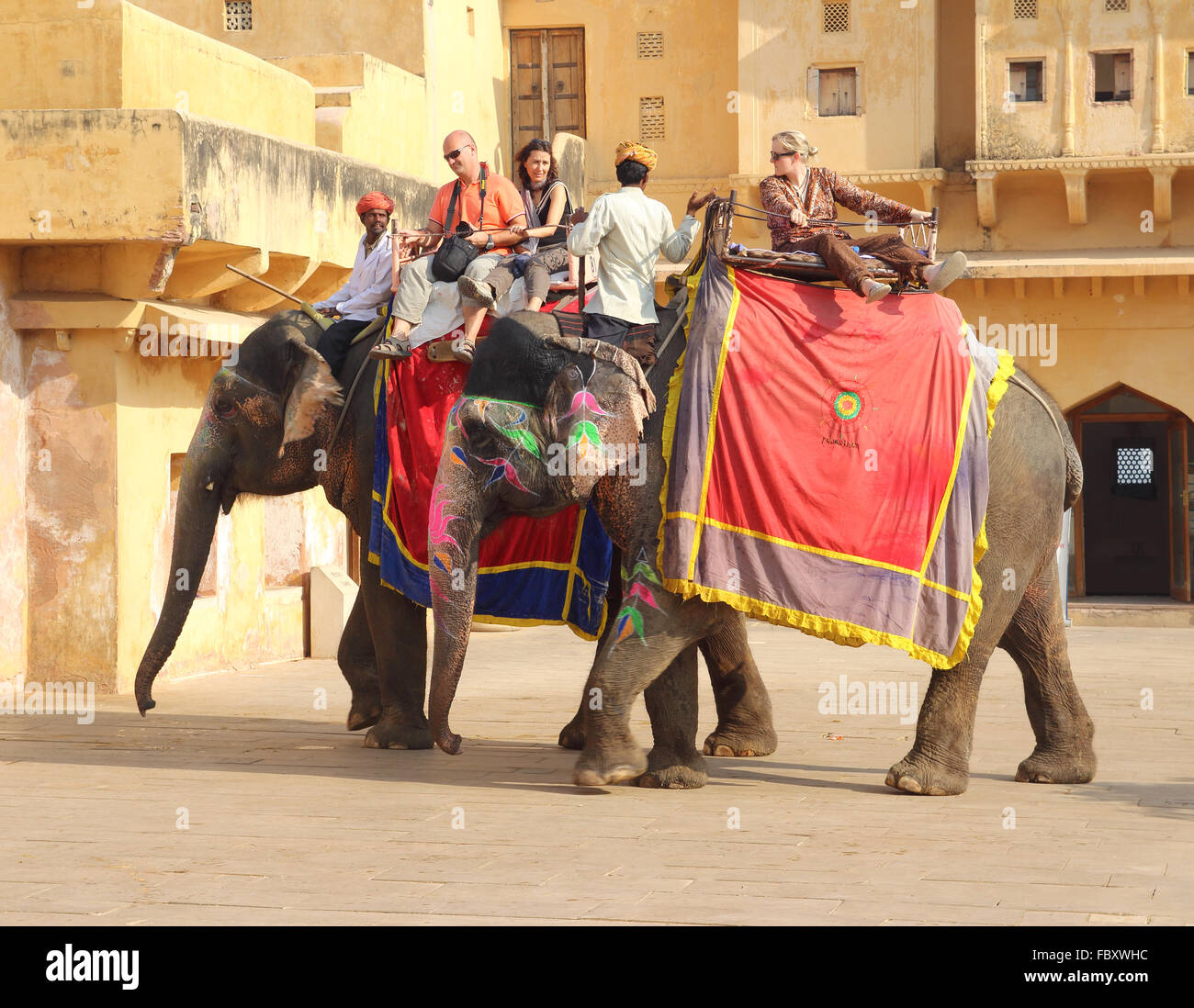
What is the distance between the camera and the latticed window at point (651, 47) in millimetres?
23812

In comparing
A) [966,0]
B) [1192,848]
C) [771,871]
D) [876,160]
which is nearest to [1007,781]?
[1192,848]

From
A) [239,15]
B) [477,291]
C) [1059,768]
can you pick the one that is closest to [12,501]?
[477,291]

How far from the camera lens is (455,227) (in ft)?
32.1

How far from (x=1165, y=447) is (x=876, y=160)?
17.0 feet

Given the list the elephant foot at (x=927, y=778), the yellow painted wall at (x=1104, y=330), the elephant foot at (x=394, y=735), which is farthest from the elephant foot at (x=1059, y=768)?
the yellow painted wall at (x=1104, y=330)

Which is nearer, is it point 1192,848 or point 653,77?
point 1192,848

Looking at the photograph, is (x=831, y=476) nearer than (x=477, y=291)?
Yes

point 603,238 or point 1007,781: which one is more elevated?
point 603,238

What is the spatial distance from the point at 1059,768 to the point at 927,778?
814 millimetres

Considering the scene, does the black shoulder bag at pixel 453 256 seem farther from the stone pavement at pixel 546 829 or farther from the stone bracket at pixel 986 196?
the stone bracket at pixel 986 196

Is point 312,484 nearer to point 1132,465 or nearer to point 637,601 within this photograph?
point 637,601

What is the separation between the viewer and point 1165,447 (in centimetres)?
2325

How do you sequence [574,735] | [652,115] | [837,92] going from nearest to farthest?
[574,735] < [837,92] < [652,115]

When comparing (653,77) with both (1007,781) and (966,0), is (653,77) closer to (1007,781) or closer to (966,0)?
(966,0)
